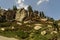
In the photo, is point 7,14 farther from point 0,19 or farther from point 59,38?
point 59,38

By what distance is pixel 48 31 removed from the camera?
144ft

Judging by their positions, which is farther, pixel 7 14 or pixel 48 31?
pixel 7 14

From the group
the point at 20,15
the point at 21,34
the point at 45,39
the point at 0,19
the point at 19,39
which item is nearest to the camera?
the point at 45,39

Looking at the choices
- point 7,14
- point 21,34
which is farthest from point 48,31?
point 7,14

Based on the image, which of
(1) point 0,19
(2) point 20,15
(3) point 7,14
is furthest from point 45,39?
(3) point 7,14

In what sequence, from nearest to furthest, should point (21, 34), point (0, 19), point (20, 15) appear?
point (21, 34) → point (0, 19) → point (20, 15)

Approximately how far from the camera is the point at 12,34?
42219 mm

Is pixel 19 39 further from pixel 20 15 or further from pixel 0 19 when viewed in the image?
pixel 20 15

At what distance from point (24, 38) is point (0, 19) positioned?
126ft

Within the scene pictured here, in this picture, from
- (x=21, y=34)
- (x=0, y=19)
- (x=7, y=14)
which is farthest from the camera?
(x=7, y=14)

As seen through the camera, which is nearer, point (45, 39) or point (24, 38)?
point (45, 39)

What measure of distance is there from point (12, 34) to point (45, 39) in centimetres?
1001

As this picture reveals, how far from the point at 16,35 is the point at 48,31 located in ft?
26.9

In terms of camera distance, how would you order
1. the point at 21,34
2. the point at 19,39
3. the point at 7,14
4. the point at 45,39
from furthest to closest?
the point at 7,14 → the point at 21,34 → the point at 19,39 → the point at 45,39
